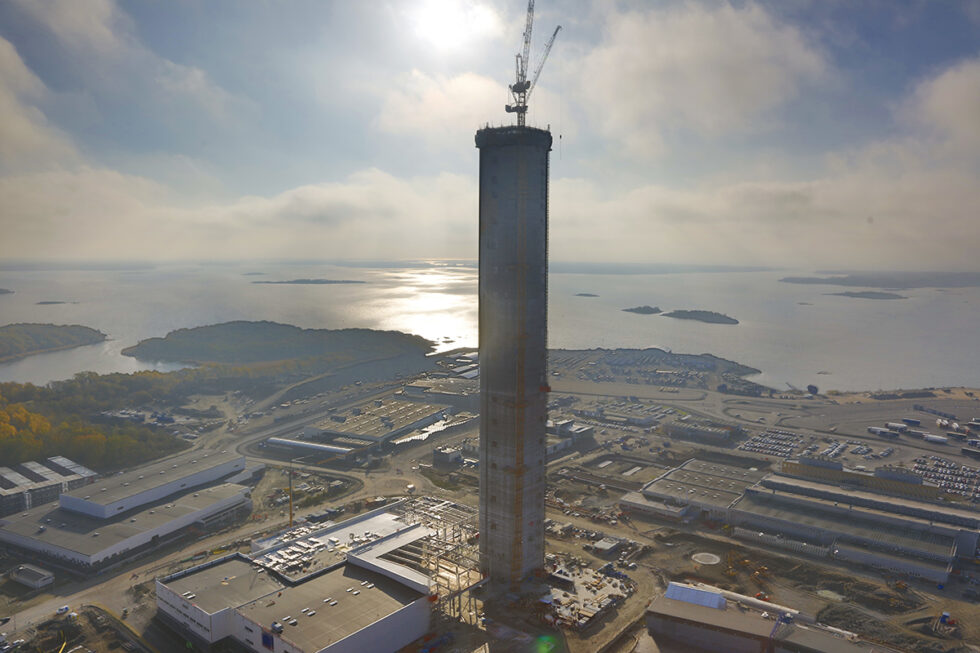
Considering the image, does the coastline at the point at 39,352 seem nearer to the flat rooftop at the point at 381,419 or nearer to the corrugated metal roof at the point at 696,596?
the flat rooftop at the point at 381,419

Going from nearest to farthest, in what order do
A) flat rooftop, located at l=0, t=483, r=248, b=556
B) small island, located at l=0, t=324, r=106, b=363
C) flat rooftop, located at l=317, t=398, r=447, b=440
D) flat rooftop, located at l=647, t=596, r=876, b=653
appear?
1. flat rooftop, located at l=647, t=596, r=876, b=653
2. flat rooftop, located at l=0, t=483, r=248, b=556
3. flat rooftop, located at l=317, t=398, r=447, b=440
4. small island, located at l=0, t=324, r=106, b=363

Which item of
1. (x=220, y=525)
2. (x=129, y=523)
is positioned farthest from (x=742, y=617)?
(x=129, y=523)

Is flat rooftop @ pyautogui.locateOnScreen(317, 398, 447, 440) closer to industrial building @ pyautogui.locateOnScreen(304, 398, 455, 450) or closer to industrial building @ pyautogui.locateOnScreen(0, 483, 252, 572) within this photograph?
industrial building @ pyautogui.locateOnScreen(304, 398, 455, 450)

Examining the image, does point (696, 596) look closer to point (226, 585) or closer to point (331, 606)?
point (331, 606)

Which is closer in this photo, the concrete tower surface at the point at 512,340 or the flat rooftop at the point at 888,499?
the concrete tower surface at the point at 512,340

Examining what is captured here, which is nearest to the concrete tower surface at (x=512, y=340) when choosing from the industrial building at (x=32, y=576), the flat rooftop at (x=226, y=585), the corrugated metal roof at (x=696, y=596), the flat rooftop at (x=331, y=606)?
the flat rooftop at (x=331, y=606)

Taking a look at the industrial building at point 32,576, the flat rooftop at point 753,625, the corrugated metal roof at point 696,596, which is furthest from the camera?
the industrial building at point 32,576

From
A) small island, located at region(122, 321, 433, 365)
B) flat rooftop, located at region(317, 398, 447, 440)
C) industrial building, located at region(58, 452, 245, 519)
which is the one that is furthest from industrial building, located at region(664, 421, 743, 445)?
small island, located at region(122, 321, 433, 365)

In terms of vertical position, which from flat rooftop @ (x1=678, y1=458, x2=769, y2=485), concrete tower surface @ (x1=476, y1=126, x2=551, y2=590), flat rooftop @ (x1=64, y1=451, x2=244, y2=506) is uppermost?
concrete tower surface @ (x1=476, y1=126, x2=551, y2=590)
